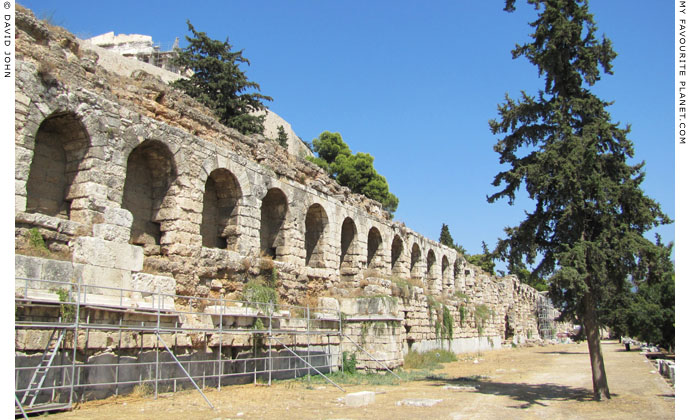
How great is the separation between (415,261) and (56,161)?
16.3 meters

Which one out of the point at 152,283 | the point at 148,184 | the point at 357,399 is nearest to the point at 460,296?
the point at 357,399

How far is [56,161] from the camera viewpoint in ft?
30.2

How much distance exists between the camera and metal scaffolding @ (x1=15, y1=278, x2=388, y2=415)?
22.7ft

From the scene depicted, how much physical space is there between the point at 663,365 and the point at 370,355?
8.72m

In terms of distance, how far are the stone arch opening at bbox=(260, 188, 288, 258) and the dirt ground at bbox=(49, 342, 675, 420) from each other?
3958mm

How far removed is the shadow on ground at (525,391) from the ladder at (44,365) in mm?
7515

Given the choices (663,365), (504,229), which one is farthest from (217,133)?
(663,365)

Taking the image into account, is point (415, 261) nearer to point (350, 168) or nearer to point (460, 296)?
point (460, 296)

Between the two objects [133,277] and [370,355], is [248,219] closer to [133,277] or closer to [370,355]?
[133,277]

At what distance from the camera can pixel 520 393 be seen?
11070 millimetres

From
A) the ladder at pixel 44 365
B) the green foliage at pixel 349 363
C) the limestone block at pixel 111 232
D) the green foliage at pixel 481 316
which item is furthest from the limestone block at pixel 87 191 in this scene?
the green foliage at pixel 481 316

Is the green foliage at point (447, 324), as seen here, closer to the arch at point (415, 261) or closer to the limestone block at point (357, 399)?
the arch at point (415, 261)

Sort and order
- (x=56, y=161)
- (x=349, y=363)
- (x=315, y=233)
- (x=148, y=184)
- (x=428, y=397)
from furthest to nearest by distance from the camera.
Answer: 1. (x=315, y=233)
2. (x=349, y=363)
3. (x=148, y=184)
4. (x=428, y=397)
5. (x=56, y=161)

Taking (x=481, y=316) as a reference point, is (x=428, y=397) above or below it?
above
